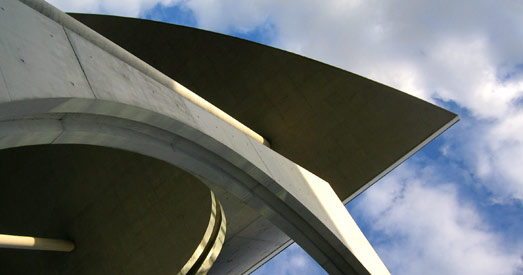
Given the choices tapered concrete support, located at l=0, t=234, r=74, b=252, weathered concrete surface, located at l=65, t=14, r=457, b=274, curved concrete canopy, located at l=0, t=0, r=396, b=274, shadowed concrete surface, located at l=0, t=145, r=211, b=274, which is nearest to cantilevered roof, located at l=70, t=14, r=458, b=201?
weathered concrete surface, located at l=65, t=14, r=457, b=274

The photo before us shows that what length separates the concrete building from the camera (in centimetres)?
930

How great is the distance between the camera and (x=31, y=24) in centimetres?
435

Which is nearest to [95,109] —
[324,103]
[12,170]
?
[324,103]

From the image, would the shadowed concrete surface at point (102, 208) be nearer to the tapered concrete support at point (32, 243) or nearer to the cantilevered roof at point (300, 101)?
the tapered concrete support at point (32, 243)

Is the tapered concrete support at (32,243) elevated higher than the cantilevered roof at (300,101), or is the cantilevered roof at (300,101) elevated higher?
the cantilevered roof at (300,101)

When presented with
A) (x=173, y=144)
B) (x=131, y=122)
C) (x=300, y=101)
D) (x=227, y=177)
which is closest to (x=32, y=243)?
(x=227, y=177)

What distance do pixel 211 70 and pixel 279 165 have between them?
26.3ft

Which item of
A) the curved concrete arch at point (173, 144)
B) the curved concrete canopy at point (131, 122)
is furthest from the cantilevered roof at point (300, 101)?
the curved concrete arch at point (173, 144)

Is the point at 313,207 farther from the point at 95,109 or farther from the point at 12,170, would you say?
the point at 12,170

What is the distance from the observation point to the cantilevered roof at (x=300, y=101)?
1441 cm

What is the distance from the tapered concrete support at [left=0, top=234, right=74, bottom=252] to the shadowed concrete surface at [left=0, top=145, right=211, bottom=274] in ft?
1.27

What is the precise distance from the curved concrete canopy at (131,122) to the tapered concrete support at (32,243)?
6.09 metres

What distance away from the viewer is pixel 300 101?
1548 cm

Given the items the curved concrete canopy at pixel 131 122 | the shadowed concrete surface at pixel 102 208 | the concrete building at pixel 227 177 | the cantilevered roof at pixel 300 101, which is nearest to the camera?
the curved concrete canopy at pixel 131 122
